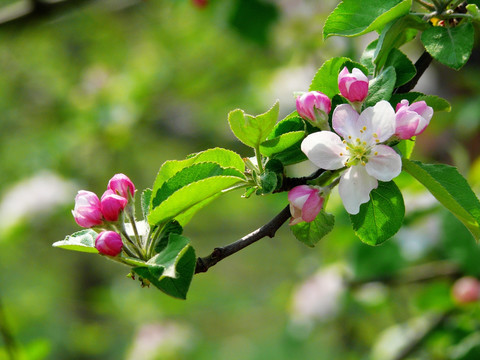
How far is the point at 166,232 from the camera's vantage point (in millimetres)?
720

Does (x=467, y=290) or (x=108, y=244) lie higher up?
(x=108, y=244)

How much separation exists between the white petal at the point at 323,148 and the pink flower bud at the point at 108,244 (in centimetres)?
24

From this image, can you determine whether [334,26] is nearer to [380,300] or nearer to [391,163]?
[391,163]

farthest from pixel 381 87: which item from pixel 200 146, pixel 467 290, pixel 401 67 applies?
pixel 200 146

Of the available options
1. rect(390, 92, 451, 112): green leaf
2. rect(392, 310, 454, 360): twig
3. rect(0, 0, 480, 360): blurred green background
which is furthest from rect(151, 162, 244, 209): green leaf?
rect(392, 310, 454, 360): twig

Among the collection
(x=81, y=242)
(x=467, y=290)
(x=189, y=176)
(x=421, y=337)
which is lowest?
(x=421, y=337)

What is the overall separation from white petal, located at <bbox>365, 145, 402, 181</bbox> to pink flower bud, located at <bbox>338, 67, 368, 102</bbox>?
0.22ft

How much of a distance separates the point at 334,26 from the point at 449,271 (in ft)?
4.24

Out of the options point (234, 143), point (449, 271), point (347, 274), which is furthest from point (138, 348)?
point (449, 271)

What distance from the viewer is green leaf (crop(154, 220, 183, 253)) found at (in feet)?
2.33

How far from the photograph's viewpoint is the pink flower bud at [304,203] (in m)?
0.70

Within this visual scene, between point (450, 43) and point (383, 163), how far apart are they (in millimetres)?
194

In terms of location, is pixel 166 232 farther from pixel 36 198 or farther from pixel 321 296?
pixel 36 198

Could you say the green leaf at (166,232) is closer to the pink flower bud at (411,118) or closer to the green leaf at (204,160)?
the green leaf at (204,160)
